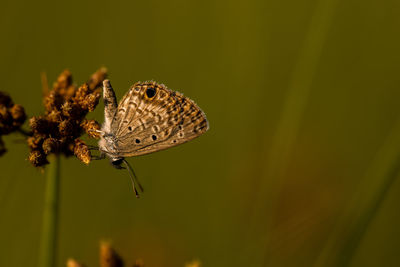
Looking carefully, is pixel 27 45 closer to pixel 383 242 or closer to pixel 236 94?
pixel 236 94

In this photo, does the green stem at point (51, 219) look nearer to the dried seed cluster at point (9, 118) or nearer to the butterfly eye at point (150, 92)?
the dried seed cluster at point (9, 118)

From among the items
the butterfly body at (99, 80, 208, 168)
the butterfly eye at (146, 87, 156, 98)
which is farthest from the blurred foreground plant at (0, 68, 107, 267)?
the butterfly eye at (146, 87, 156, 98)

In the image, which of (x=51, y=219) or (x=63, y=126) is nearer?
(x=51, y=219)

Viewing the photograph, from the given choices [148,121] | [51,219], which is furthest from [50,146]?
[148,121]

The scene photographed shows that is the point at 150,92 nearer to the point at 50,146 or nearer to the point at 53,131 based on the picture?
the point at 53,131

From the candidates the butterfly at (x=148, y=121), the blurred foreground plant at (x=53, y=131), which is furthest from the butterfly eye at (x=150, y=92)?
the blurred foreground plant at (x=53, y=131)
